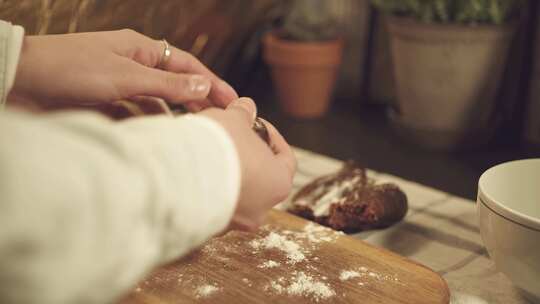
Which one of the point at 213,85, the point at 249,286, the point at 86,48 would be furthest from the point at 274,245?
the point at 86,48

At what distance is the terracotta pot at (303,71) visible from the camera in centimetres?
209

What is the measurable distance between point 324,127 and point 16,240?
1.76m

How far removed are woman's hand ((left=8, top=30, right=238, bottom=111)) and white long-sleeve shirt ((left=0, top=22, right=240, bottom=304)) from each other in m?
0.29

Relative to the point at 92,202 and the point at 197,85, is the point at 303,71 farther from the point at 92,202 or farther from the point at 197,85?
the point at 92,202

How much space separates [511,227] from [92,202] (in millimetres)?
484

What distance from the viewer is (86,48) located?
2.52 feet

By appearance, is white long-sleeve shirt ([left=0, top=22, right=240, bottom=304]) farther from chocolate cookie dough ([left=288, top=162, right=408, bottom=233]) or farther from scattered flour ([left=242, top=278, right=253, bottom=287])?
chocolate cookie dough ([left=288, top=162, right=408, bottom=233])

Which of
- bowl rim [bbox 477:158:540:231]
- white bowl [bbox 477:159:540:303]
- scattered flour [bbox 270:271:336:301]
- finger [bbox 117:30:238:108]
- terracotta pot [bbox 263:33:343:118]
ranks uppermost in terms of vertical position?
finger [bbox 117:30:238:108]

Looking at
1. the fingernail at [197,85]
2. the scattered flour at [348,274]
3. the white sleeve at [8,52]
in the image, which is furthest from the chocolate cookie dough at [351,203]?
the white sleeve at [8,52]

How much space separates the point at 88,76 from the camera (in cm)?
77

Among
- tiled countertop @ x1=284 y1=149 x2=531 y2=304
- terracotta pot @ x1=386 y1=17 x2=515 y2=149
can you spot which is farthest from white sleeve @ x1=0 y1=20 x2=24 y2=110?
terracotta pot @ x1=386 y1=17 x2=515 y2=149

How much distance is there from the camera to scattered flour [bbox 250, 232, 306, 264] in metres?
0.83

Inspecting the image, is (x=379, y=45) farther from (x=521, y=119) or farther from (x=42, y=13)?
(x=42, y=13)

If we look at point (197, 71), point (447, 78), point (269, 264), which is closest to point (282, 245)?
point (269, 264)
